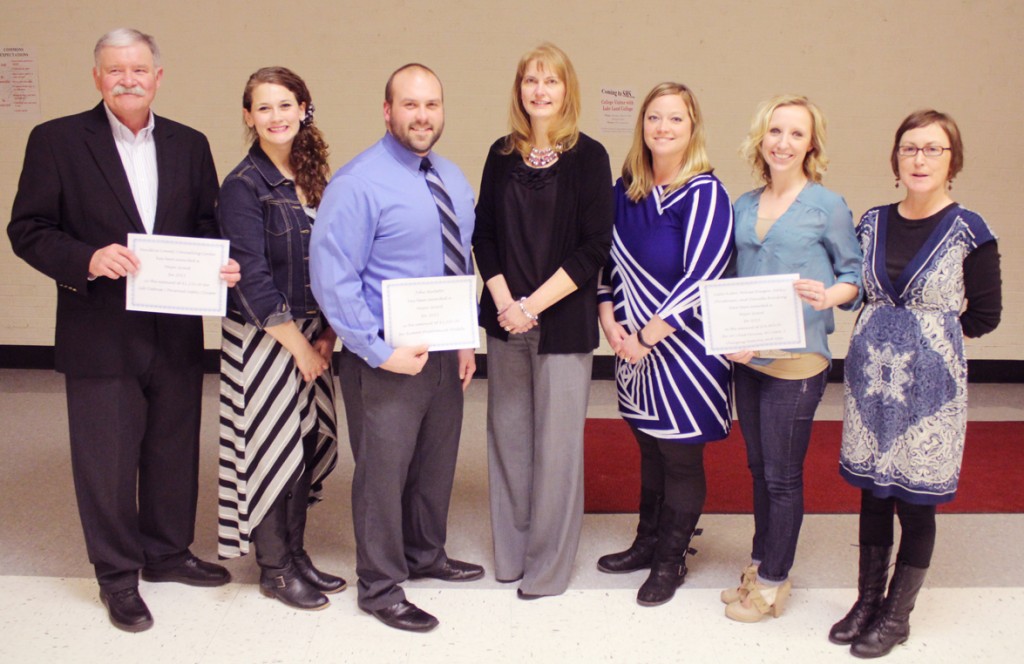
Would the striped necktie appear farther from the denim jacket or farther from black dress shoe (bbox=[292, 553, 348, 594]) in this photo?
black dress shoe (bbox=[292, 553, 348, 594])

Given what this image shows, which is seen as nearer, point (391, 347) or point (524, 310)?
point (391, 347)

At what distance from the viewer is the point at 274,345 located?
2.57 metres

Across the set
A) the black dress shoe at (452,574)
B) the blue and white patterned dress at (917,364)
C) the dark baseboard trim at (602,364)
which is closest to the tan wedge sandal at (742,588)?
the blue and white patterned dress at (917,364)

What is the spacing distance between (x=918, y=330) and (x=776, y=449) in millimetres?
533

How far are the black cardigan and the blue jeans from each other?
53cm

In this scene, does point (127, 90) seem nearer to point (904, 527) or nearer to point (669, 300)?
point (669, 300)

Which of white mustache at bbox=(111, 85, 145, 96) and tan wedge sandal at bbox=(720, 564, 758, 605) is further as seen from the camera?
tan wedge sandal at bbox=(720, 564, 758, 605)

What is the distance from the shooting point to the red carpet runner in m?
3.55

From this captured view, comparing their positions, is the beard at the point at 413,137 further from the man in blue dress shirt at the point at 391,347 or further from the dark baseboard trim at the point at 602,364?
the dark baseboard trim at the point at 602,364

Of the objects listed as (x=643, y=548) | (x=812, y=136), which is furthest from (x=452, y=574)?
(x=812, y=136)

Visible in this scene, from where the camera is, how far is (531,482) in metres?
2.81

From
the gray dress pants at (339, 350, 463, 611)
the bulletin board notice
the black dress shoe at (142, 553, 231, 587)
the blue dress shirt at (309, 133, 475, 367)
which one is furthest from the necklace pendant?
the bulletin board notice

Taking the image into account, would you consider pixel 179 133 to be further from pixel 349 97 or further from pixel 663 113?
pixel 349 97

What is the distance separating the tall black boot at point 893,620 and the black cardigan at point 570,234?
44.6 inches
